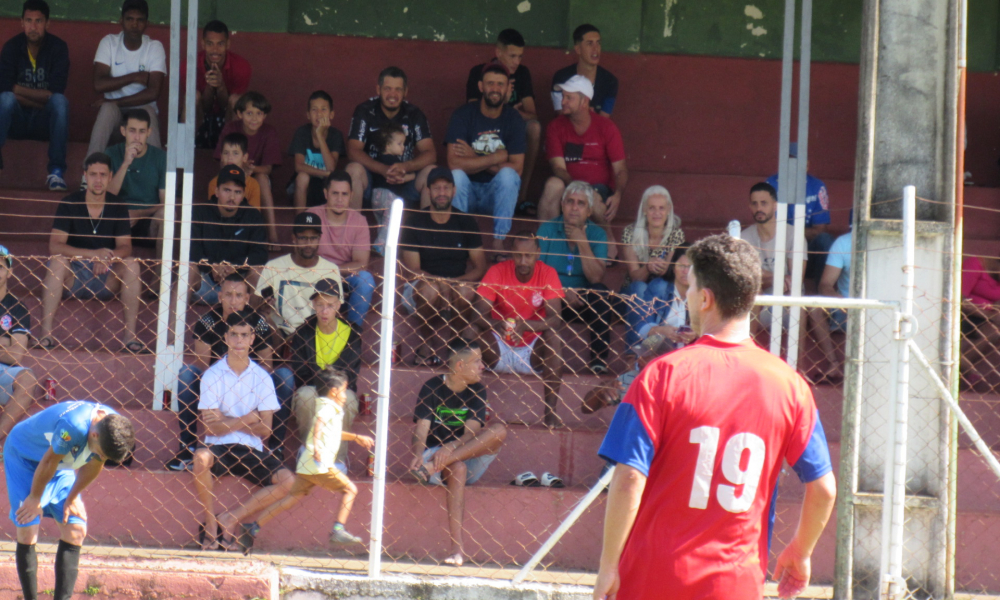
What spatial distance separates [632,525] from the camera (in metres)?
2.62

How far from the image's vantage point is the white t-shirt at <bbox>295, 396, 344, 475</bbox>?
561 cm

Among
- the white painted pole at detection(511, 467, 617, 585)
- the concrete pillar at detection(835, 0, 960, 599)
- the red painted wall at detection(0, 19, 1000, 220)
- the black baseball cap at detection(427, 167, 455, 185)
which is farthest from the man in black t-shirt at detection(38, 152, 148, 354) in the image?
the concrete pillar at detection(835, 0, 960, 599)

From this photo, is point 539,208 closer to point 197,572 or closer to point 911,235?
point 911,235

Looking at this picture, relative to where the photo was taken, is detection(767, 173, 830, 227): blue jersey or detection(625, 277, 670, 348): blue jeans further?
detection(767, 173, 830, 227): blue jersey

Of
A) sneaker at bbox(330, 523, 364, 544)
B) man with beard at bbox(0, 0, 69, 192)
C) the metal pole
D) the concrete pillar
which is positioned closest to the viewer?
the metal pole

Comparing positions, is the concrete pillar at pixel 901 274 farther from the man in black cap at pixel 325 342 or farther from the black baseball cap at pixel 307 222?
the black baseball cap at pixel 307 222

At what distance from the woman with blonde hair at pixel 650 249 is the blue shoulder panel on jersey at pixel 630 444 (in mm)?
4212

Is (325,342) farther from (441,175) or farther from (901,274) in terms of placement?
(901,274)

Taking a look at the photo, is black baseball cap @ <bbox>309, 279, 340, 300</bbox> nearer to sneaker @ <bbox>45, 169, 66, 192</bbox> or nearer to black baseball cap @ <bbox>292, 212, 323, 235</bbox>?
black baseball cap @ <bbox>292, 212, 323, 235</bbox>

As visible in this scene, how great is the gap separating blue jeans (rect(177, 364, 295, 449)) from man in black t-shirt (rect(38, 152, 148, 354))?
0.57 m

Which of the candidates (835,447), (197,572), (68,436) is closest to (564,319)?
(835,447)

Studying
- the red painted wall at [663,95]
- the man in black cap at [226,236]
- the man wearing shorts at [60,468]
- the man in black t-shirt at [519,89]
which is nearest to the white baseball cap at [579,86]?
the man in black t-shirt at [519,89]

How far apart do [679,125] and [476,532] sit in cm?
471

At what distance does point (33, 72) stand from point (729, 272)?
23.8 feet
